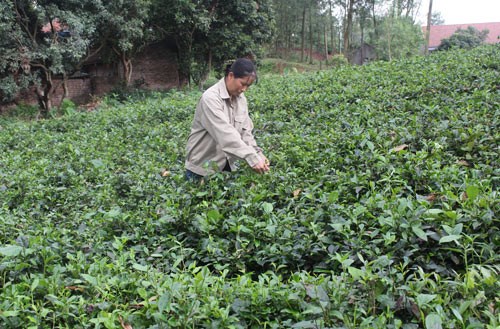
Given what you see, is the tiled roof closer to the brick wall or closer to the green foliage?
the green foliage

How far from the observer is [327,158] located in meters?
3.38

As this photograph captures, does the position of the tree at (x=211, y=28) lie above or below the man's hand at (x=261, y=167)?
above

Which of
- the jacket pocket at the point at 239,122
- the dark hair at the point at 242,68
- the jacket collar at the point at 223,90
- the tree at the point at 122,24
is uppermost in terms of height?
the tree at the point at 122,24

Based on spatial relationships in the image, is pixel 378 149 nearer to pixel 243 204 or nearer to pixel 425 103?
pixel 243 204

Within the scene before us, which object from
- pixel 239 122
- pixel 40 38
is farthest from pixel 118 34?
pixel 239 122

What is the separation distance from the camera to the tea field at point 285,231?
1547 mm

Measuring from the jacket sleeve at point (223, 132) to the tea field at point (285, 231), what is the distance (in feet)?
0.67

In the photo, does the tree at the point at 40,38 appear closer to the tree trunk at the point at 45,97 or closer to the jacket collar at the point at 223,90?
the tree trunk at the point at 45,97

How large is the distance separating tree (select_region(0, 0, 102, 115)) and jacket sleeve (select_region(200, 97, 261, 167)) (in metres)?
10.1

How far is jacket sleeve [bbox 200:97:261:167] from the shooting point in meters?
2.80

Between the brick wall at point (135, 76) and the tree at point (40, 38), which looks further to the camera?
the brick wall at point (135, 76)

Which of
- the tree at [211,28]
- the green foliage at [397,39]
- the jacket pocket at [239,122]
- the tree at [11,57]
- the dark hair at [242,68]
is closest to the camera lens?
the dark hair at [242,68]

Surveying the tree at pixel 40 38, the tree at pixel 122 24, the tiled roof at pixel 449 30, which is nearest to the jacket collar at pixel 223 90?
the tree at pixel 40 38

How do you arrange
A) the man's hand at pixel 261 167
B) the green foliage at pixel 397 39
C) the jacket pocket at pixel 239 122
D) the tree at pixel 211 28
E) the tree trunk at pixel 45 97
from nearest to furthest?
the man's hand at pixel 261 167 → the jacket pocket at pixel 239 122 → the tree trunk at pixel 45 97 → the tree at pixel 211 28 → the green foliage at pixel 397 39
